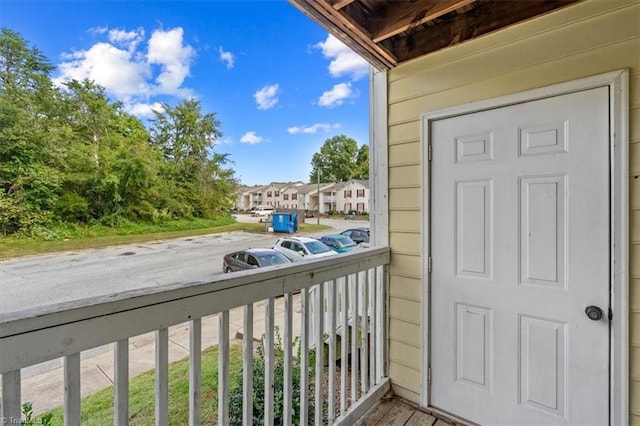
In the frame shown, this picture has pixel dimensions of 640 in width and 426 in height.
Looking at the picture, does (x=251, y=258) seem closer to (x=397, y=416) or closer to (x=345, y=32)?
(x=397, y=416)

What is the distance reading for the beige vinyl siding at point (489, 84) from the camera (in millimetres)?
1202

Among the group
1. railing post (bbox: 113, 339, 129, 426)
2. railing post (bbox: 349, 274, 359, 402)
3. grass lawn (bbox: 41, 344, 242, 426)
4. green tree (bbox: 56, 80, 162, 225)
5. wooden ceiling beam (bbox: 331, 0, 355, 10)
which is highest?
wooden ceiling beam (bbox: 331, 0, 355, 10)

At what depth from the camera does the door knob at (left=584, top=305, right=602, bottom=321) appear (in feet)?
4.16

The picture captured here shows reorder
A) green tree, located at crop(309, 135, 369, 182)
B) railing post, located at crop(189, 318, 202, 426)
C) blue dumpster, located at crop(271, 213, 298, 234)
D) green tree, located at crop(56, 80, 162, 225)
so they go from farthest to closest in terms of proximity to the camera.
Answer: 1. green tree, located at crop(309, 135, 369, 182)
2. blue dumpster, located at crop(271, 213, 298, 234)
3. green tree, located at crop(56, 80, 162, 225)
4. railing post, located at crop(189, 318, 202, 426)

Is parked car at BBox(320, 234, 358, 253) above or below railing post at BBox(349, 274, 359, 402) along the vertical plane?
above

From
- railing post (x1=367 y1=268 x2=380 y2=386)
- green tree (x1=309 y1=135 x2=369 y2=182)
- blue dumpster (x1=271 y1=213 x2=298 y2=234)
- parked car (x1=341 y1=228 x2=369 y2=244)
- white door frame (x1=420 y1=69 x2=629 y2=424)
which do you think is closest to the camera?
white door frame (x1=420 y1=69 x2=629 y2=424)

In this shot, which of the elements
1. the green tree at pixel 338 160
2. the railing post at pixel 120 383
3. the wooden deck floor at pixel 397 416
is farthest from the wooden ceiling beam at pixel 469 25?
the green tree at pixel 338 160

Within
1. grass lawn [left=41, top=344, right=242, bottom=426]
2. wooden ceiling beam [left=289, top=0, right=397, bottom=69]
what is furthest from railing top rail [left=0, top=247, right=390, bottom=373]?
wooden ceiling beam [left=289, top=0, right=397, bottom=69]

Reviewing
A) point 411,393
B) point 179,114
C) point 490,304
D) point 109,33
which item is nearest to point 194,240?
point 179,114

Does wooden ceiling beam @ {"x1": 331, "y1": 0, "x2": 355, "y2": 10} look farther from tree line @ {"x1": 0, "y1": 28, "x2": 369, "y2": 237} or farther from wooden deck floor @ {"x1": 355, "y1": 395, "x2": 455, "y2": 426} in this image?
wooden deck floor @ {"x1": 355, "y1": 395, "x2": 455, "y2": 426}

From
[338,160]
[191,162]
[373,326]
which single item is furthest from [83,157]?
[338,160]

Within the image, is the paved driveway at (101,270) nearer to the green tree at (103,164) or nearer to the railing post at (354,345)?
the green tree at (103,164)

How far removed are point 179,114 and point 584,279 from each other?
3043 millimetres

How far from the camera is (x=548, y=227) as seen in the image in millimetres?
1394
